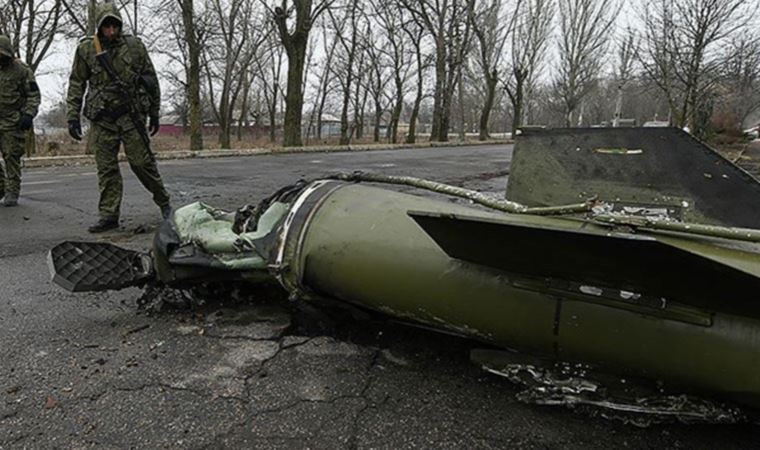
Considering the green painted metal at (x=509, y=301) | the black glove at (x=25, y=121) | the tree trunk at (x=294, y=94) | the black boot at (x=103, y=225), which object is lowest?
the black boot at (x=103, y=225)

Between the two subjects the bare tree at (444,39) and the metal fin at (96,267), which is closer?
the metal fin at (96,267)

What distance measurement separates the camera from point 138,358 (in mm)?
2088

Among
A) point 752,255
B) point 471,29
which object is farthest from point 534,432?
point 471,29

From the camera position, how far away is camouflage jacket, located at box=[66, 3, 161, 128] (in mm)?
3941

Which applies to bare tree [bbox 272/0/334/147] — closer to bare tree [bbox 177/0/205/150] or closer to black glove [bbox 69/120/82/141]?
bare tree [bbox 177/0/205/150]

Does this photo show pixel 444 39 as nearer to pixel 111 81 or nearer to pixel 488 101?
pixel 488 101

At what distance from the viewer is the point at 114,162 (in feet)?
13.8

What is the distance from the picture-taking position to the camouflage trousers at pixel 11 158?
17.3ft

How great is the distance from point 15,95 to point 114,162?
6.68 ft

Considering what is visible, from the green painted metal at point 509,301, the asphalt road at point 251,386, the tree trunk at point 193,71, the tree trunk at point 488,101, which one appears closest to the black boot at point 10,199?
the asphalt road at point 251,386

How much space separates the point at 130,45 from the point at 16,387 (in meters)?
3.03

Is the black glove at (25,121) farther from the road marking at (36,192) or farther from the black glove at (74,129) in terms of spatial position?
the black glove at (74,129)

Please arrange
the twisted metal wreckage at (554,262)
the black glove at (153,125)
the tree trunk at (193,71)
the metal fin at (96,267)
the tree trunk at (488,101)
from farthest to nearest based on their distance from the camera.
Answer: the tree trunk at (488,101) < the tree trunk at (193,71) < the black glove at (153,125) < the metal fin at (96,267) < the twisted metal wreckage at (554,262)

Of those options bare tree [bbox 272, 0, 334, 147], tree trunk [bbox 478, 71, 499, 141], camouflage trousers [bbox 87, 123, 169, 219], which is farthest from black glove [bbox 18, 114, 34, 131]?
tree trunk [bbox 478, 71, 499, 141]
